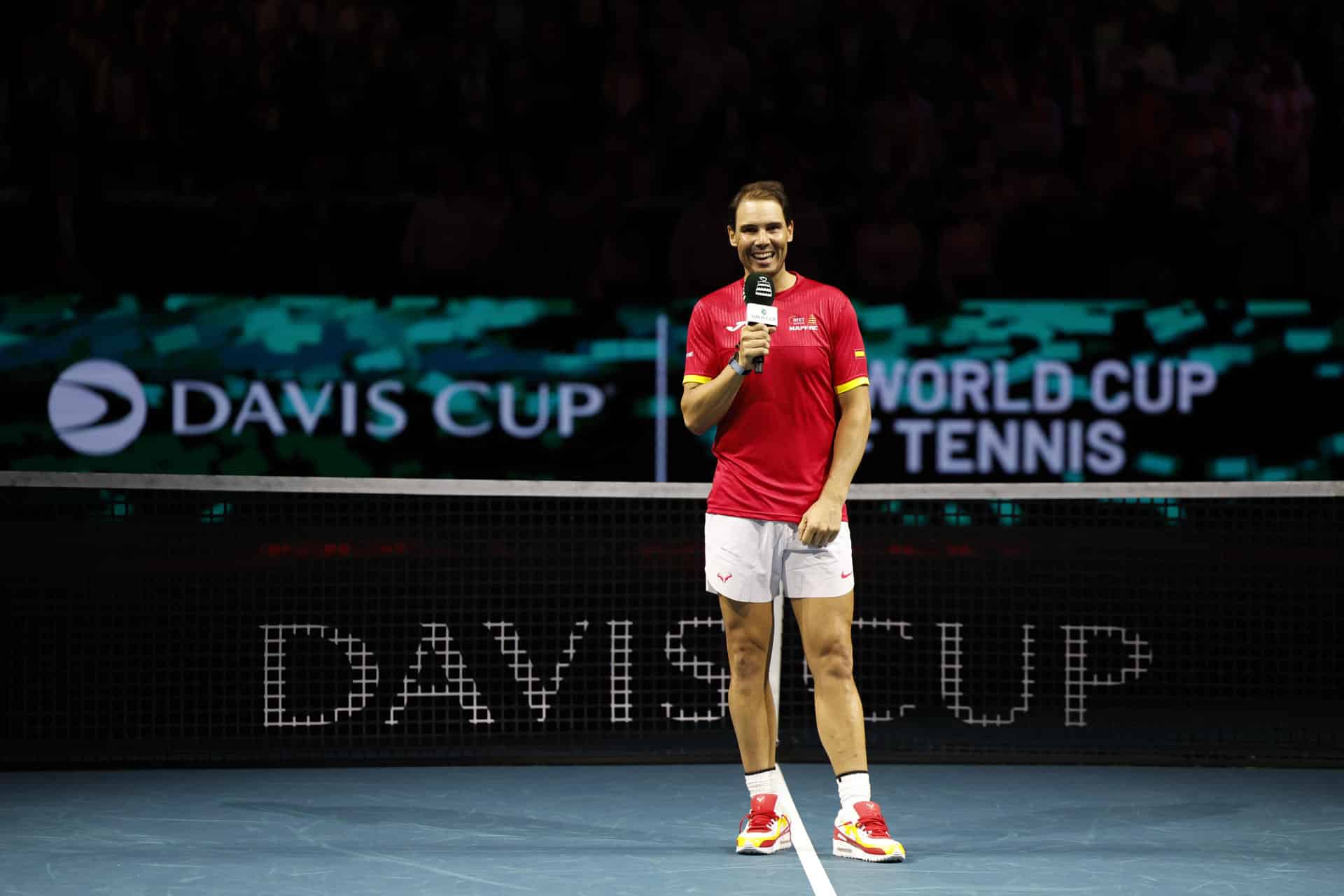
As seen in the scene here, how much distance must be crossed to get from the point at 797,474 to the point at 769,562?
0.88ft

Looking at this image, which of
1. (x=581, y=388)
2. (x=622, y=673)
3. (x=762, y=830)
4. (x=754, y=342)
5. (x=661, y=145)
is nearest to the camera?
(x=754, y=342)

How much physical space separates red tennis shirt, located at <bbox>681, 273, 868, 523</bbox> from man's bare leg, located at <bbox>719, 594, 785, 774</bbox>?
30 centimetres

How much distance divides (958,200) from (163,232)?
5919 mm

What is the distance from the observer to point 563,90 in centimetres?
1296

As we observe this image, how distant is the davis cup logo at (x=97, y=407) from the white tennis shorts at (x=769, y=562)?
776 cm

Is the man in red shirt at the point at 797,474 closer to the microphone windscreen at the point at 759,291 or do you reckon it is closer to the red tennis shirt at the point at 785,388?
the red tennis shirt at the point at 785,388

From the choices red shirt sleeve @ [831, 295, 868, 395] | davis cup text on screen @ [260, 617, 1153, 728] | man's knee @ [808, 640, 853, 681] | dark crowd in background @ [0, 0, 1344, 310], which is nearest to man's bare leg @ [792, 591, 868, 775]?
man's knee @ [808, 640, 853, 681]

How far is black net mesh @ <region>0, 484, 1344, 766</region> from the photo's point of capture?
7180 mm

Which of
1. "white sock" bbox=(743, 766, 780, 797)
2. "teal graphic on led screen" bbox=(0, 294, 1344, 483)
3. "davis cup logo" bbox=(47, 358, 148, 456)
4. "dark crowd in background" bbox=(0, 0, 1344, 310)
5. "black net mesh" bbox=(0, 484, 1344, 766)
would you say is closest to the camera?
"white sock" bbox=(743, 766, 780, 797)

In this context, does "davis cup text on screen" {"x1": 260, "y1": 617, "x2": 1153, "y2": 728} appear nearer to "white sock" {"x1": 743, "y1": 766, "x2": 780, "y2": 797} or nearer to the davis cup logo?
the davis cup logo

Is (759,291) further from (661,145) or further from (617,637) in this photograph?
(661,145)

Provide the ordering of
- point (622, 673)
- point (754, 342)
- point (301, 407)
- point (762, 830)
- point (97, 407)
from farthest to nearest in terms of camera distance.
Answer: point (301, 407), point (97, 407), point (622, 673), point (762, 830), point (754, 342)

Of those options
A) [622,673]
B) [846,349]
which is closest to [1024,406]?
[622,673]

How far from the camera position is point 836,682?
4.81 metres
